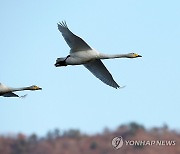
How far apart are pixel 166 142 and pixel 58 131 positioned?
14.5 feet

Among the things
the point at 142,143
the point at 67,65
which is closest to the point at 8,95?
the point at 67,65

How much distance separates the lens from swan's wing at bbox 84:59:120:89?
23141 mm

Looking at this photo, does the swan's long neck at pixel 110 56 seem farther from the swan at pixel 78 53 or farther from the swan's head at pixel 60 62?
the swan's head at pixel 60 62

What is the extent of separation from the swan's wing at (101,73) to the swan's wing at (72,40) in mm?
1069

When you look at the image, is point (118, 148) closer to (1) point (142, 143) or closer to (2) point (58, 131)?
(1) point (142, 143)

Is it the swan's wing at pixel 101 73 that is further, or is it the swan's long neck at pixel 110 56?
the swan's wing at pixel 101 73

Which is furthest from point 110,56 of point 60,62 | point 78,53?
point 60,62

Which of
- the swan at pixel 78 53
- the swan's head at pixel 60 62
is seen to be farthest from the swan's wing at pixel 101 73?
the swan's head at pixel 60 62

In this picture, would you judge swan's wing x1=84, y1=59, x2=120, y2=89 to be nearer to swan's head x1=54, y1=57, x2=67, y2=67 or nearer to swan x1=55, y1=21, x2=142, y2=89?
swan x1=55, y1=21, x2=142, y2=89

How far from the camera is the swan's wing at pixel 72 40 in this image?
2202 cm

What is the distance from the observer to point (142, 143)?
2708 cm

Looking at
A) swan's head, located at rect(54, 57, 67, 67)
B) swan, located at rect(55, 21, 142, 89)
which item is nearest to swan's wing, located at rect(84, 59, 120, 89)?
swan, located at rect(55, 21, 142, 89)

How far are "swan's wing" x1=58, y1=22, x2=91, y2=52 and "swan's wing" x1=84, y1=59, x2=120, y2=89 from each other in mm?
1069

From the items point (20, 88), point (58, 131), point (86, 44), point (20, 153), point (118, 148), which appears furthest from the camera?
point (58, 131)
